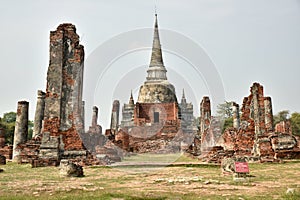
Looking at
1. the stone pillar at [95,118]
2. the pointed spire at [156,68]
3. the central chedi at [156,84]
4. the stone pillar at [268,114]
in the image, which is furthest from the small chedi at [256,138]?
the pointed spire at [156,68]

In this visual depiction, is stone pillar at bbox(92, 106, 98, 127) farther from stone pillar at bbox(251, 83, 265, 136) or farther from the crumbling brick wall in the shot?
the crumbling brick wall

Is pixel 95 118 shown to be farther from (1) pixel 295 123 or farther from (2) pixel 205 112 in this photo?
(1) pixel 295 123

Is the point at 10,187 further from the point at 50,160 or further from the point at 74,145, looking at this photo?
the point at 74,145

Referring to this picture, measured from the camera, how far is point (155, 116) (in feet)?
126

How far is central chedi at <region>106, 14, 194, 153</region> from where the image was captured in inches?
1107

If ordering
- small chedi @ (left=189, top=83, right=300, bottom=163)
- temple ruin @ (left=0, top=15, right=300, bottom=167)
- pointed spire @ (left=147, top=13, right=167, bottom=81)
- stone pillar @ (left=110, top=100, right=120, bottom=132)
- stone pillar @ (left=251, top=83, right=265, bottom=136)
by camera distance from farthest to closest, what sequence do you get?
pointed spire @ (left=147, top=13, right=167, bottom=81), stone pillar @ (left=110, top=100, right=120, bottom=132), stone pillar @ (left=251, top=83, right=265, bottom=136), small chedi @ (left=189, top=83, right=300, bottom=163), temple ruin @ (left=0, top=15, right=300, bottom=167)

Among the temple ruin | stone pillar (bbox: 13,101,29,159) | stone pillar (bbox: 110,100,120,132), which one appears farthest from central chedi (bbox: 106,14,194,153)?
stone pillar (bbox: 13,101,29,159)

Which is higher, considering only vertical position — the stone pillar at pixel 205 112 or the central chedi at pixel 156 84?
the central chedi at pixel 156 84

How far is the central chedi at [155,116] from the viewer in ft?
92.3

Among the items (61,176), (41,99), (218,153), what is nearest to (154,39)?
(41,99)

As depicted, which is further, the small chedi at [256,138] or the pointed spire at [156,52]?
the pointed spire at [156,52]

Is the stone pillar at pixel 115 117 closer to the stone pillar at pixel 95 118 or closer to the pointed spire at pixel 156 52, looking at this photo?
the stone pillar at pixel 95 118

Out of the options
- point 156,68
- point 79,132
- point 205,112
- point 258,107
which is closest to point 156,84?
point 156,68

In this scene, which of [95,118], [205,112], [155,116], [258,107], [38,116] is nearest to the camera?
[258,107]
